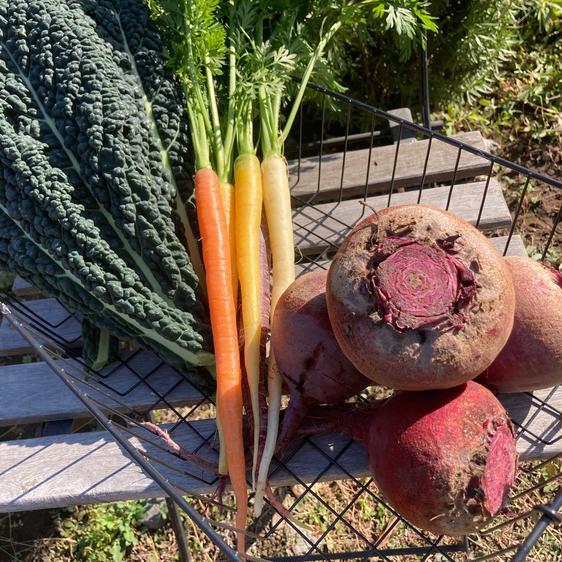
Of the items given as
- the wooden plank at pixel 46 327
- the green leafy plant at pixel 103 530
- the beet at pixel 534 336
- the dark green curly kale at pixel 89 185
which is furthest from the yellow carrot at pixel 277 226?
the green leafy plant at pixel 103 530

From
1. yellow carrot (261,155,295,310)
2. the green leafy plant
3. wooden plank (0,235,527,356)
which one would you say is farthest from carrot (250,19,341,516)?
the green leafy plant

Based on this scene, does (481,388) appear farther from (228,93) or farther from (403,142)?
(403,142)

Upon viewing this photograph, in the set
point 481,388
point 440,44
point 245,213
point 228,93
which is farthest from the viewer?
point 440,44

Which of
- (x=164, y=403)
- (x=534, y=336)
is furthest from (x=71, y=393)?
(x=534, y=336)

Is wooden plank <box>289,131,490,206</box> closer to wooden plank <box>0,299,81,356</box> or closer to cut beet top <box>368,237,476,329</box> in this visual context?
wooden plank <box>0,299,81,356</box>

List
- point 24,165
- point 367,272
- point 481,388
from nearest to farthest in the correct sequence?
1. point 367,272
2. point 481,388
3. point 24,165

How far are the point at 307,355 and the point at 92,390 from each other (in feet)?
1.78

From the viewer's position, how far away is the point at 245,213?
1150 millimetres

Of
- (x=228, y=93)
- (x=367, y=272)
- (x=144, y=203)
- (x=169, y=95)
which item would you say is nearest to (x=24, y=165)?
(x=144, y=203)

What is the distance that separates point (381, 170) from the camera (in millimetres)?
1721

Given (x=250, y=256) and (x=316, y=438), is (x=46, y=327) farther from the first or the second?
(x=316, y=438)

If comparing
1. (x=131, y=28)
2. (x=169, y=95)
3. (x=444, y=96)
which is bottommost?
(x=444, y=96)

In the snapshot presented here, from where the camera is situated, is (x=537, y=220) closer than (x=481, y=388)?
No

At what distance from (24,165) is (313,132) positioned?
4.47 ft
